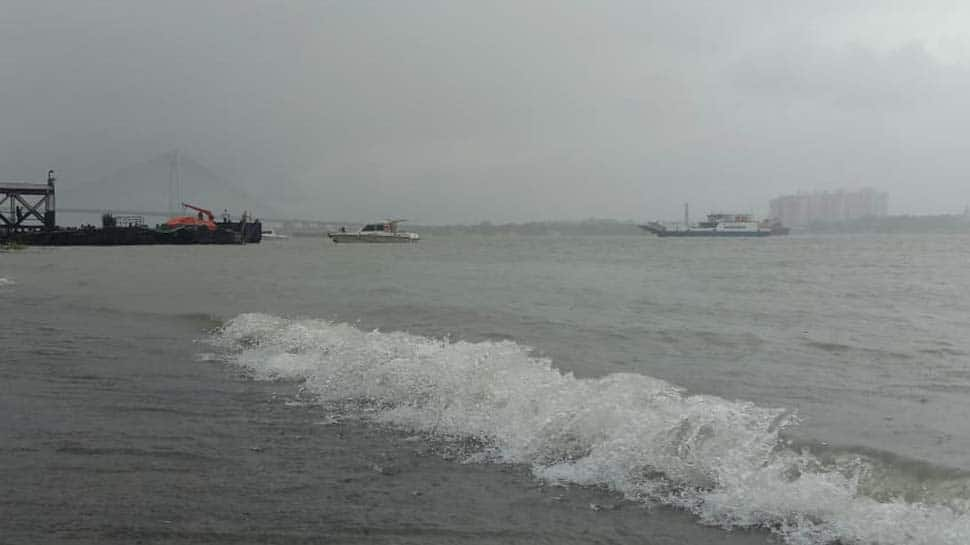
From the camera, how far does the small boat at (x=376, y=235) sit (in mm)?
84688

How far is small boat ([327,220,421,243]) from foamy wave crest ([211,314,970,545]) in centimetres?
7655

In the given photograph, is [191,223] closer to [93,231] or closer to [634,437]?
[93,231]

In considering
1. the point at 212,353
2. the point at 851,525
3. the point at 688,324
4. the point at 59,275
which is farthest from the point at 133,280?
the point at 851,525

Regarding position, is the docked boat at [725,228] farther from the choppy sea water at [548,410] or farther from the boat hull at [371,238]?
the choppy sea water at [548,410]

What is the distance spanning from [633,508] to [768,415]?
246 cm

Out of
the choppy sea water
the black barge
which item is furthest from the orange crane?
the choppy sea water

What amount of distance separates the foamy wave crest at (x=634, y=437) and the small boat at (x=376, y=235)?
3014 inches

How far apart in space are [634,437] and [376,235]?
8011 centimetres

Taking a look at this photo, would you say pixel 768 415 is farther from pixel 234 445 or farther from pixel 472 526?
pixel 234 445

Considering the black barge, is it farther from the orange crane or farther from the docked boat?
the docked boat

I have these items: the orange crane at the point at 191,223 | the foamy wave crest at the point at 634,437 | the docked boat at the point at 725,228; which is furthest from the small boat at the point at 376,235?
the foamy wave crest at the point at 634,437

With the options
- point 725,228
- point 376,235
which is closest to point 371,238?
point 376,235

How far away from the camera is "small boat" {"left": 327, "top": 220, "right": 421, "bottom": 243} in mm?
84688

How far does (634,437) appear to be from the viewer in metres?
5.39
